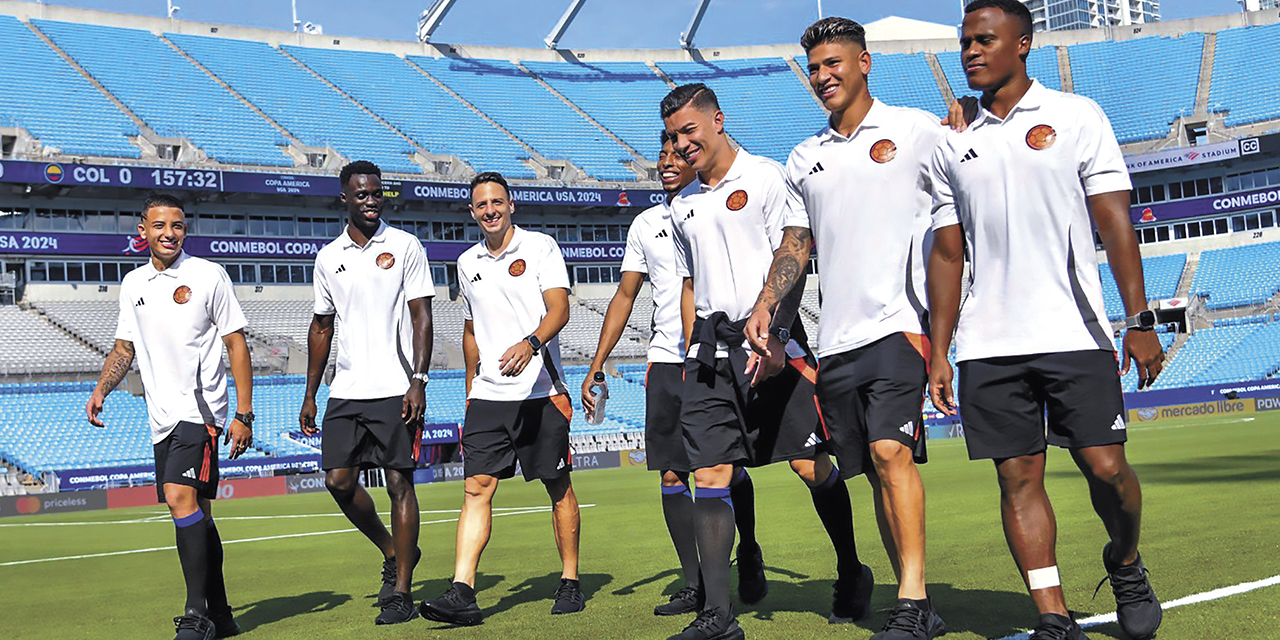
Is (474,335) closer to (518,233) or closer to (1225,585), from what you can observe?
(518,233)

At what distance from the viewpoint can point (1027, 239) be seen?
4.72 metres

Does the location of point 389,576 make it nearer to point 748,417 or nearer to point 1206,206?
point 748,417

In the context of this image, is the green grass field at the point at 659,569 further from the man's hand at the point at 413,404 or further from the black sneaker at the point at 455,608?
the man's hand at the point at 413,404

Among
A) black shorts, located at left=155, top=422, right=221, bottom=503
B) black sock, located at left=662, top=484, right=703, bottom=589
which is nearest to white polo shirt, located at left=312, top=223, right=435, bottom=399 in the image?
black shorts, located at left=155, top=422, right=221, bottom=503

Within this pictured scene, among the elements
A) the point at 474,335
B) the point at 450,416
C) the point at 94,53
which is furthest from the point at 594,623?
the point at 94,53

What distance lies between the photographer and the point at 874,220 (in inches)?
210

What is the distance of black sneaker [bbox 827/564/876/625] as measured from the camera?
18.5 ft

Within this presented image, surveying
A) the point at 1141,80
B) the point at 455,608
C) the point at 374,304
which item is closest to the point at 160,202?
the point at 374,304

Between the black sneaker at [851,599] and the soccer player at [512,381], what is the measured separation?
5.70ft

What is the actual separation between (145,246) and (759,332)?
42062 millimetres

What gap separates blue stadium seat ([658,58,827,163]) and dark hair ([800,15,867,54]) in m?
51.6

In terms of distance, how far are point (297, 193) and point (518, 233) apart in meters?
40.5

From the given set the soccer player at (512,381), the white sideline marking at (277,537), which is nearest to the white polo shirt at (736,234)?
the soccer player at (512,381)

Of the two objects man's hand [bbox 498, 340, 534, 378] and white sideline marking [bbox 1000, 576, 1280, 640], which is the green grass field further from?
man's hand [bbox 498, 340, 534, 378]
